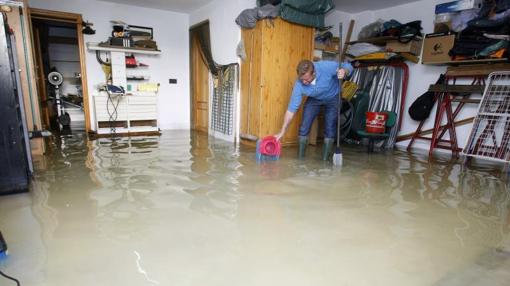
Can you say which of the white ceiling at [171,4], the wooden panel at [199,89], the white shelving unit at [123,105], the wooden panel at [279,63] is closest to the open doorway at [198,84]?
the wooden panel at [199,89]

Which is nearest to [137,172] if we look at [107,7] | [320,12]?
[320,12]

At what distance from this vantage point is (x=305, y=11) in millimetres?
4246

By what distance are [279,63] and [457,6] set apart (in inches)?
99.8

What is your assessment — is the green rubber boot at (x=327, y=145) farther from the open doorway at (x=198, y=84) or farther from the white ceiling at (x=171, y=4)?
the white ceiling at (x=171, y=4)

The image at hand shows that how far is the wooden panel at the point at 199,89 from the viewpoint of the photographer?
5.81 m

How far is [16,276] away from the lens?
1356 millimetres

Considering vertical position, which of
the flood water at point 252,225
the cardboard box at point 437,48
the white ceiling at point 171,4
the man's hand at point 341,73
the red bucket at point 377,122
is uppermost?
the white ceiling at point 171,4

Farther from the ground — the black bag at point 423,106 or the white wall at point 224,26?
the white wall at point 224,26

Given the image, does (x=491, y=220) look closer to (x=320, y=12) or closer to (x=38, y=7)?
(x=320, y=12)

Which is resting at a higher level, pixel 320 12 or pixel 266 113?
pixel 320 12

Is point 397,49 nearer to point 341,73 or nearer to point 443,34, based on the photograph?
point 443,34

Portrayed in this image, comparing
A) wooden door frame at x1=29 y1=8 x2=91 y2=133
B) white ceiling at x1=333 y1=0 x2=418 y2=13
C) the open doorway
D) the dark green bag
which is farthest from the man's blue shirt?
wooden door frame at x1=29 y1=8 x2=91 y2=133

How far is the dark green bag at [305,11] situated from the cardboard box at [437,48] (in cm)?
153

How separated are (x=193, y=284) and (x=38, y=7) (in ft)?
18.1
